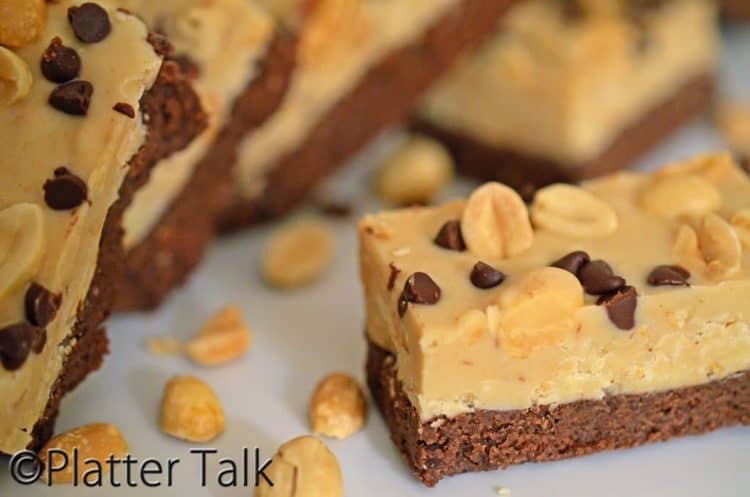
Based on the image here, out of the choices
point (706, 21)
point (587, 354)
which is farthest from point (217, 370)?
point (706, 21)

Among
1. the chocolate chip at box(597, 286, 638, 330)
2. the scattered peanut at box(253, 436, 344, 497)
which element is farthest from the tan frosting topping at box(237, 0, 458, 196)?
the chocolate chip at box(597, 286, 638, 330)

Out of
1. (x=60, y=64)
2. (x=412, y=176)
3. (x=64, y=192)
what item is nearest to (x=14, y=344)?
(x=64, y=192)

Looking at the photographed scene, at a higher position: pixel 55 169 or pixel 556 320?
pixel 55 169

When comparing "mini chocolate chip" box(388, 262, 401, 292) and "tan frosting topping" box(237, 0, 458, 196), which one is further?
"tan frosting topping" box(237, 0, 458, 196)

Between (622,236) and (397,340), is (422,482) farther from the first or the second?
(622,236)

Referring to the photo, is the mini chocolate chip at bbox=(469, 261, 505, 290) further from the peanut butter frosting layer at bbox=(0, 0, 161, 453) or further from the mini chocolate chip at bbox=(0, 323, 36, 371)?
the mini chocolate chip at bbox=(0, 323, 36, 371)

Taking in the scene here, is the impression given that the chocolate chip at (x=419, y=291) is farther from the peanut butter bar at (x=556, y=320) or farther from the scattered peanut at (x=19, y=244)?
the scattered peanut at (x=19, y=244)

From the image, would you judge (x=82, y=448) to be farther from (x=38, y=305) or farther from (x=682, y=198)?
(x=682, y=198)
